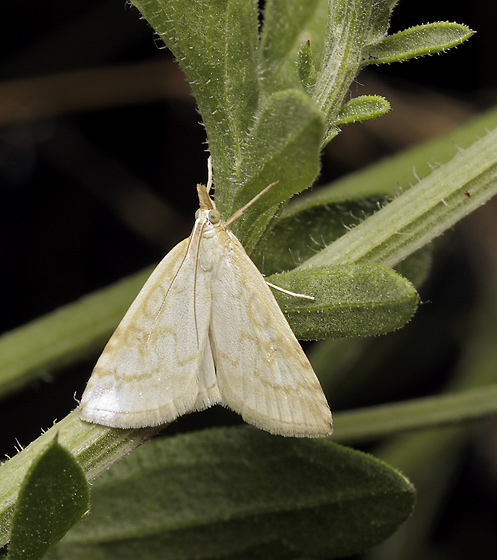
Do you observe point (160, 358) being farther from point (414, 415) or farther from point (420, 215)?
point (414, 415)

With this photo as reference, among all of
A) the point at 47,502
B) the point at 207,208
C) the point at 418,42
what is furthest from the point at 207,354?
the point at 418,42

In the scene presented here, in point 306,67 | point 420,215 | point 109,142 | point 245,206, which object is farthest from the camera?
point 109,142

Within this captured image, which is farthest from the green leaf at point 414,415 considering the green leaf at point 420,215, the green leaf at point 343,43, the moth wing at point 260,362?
the green leaf at point 343,43

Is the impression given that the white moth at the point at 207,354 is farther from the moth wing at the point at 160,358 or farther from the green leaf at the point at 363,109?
the green leaf at the point at 363,109

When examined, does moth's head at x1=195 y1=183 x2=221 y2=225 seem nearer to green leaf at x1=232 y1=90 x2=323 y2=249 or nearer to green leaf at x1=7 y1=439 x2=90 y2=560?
green leaf at x1=232 y1=90 x2=323 y2=249

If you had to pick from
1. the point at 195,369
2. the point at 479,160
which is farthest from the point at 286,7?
the point at 195,369

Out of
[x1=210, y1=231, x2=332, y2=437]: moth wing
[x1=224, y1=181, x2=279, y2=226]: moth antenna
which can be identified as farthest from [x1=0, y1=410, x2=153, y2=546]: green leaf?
[x1=224, y1=181, x2=279, y2=226]: moth antenna
